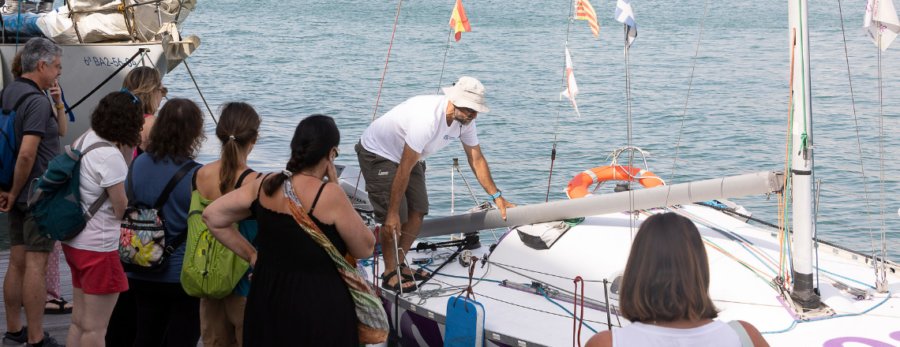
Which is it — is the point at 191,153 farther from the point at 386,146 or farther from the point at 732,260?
the point at 732,260

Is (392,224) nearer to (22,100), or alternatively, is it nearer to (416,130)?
(416,130)

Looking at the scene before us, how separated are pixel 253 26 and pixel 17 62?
104ft

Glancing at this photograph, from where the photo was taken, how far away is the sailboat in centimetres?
349

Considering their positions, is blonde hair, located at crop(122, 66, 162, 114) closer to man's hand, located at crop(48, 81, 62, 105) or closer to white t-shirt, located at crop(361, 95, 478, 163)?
man's hand, located at crop(48, 81, 62, 105)

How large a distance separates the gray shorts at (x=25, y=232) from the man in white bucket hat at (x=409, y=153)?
164 cm

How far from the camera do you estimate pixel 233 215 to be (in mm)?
2404

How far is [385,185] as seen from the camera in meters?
4.03

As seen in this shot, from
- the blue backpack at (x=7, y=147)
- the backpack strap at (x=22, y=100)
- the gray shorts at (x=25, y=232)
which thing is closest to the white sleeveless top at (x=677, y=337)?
the gray shorts at (x=25, y=232)

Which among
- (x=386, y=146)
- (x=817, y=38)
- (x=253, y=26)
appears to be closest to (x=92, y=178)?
(x=386, y=146)

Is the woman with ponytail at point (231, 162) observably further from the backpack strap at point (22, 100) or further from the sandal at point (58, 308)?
the sandal at point (58, 308)

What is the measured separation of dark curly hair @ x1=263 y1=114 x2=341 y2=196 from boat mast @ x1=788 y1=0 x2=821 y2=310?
242 centimetres

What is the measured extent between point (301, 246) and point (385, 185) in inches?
70.8

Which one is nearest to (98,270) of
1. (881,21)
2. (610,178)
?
(610,178)

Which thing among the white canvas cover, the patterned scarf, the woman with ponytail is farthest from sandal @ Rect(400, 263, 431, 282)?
the white canvas cover
